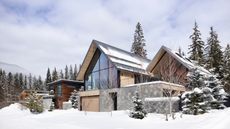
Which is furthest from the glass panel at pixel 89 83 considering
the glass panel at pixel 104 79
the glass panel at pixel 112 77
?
the glass panel at pixel 112 77

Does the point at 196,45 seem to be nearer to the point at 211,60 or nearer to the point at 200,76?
the point at 211,60

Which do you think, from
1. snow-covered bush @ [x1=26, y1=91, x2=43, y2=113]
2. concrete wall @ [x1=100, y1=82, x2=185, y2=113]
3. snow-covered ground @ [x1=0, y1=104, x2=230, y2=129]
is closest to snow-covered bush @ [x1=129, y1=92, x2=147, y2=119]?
snow-covered ground @ [x1=0, y1=104, x2=230, y2=129]

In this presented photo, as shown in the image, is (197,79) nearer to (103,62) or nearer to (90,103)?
(103,62)

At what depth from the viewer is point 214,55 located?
3872cm

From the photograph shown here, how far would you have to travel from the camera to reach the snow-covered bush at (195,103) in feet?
58.7

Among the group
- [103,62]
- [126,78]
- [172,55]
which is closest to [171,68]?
[172,55]

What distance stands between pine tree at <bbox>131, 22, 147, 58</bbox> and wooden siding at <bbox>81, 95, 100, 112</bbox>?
86.2 feet

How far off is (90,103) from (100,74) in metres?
3.81

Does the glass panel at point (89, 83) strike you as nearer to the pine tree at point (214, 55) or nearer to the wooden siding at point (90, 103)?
the wooden siding at point (90, 103)

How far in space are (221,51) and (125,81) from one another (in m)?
18.2

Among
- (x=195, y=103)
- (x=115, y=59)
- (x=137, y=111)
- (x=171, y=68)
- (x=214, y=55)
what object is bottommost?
(x=137, y=111)

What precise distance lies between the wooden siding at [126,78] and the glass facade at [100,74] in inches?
26.8

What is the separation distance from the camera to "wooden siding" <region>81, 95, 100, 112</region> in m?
30.7

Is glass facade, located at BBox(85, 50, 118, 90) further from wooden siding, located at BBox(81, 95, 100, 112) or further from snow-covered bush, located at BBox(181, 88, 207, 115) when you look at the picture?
snow-covered bush, located at BBox(181, 88, 207, 115)
